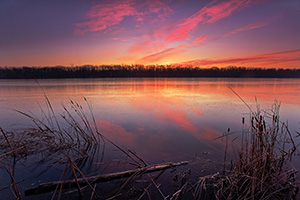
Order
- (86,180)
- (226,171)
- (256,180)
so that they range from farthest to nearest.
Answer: (226,171)
(256,180)
(86,180)

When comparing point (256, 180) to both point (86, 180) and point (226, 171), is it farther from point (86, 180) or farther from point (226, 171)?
point (86, 180)

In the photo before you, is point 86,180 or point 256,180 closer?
point 86,180

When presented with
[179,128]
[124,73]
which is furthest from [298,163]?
[124,73]

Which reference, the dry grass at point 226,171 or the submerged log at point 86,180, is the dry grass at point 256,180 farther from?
the submerged log at point 86,180

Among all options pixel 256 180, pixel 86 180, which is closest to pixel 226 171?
pixel 256 180

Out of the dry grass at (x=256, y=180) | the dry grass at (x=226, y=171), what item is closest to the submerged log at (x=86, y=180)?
the dry grass at (x=226, y=171)

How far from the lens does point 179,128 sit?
6965 millimetres

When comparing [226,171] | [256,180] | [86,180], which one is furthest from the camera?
[226,171]

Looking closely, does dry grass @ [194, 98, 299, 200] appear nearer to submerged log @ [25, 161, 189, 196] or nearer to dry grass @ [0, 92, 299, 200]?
dry grass @ [0, 92, 299, 200]

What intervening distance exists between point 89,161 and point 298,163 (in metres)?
4.95

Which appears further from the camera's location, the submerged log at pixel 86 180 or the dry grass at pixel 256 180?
the submerged log at pixel 86 180

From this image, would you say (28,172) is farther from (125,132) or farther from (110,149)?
(125,132)

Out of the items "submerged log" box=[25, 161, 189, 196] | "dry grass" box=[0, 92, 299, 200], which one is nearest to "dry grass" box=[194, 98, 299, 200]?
"dry grass" box=[0, 92, 299, 200]

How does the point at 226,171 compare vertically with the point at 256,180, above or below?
below
